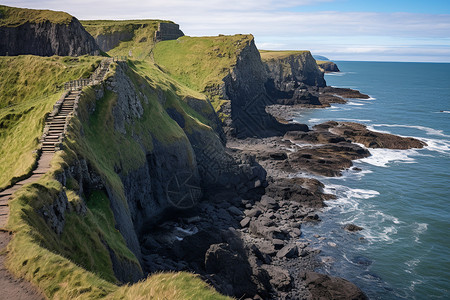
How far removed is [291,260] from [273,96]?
105 m

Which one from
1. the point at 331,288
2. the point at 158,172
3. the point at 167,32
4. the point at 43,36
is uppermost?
the point at 167,32

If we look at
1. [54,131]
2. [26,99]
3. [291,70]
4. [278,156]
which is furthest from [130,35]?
[54,131]

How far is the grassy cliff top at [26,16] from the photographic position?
6712 centimetres

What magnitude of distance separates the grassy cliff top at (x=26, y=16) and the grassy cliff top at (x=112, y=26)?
5059 centimetres

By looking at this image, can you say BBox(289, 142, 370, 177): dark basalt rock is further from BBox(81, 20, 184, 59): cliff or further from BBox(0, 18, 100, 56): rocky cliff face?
BBox(81, 20, 184, 59): cliff

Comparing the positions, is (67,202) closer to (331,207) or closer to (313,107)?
(331,207)

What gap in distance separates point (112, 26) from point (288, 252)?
10837cm

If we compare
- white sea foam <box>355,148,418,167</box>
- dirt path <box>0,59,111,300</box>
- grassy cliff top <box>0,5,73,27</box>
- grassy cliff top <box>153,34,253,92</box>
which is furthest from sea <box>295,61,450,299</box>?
grassy cliff top <box>0,5,73,27</box>

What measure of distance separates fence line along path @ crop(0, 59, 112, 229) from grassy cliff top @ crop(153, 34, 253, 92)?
6106cm

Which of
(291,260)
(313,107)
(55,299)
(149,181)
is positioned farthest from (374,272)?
(313,107)

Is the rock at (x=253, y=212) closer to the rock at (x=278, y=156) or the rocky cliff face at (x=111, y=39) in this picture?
the rock at (x=278, y=156)

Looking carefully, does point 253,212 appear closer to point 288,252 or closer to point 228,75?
point 288,252

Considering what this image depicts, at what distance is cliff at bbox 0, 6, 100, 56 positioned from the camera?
66188mm

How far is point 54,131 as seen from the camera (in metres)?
29.4
